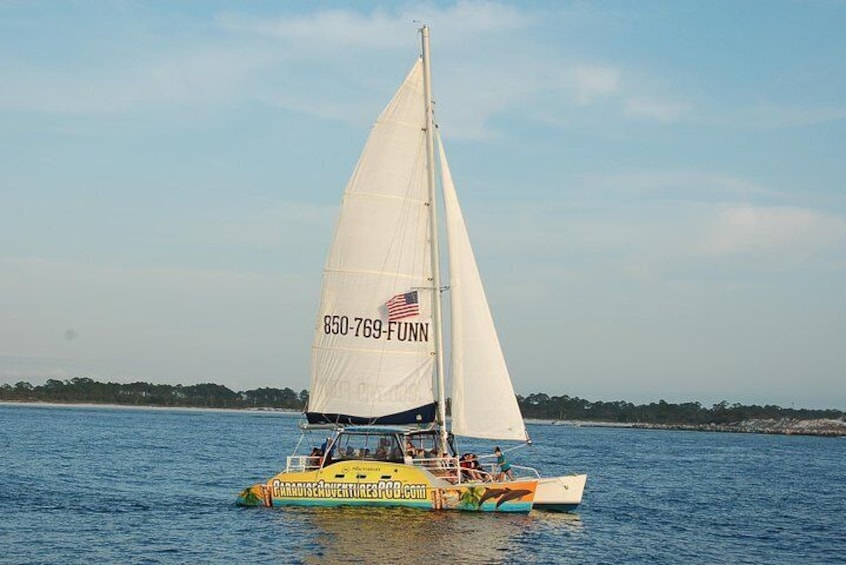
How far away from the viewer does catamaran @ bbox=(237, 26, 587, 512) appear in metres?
37.9

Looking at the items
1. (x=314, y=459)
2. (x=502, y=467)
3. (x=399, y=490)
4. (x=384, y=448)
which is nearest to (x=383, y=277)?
(x=384, y=448)

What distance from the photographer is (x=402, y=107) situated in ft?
125

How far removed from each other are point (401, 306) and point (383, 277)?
48.6 inches

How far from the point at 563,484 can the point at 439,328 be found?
7234 millimetres

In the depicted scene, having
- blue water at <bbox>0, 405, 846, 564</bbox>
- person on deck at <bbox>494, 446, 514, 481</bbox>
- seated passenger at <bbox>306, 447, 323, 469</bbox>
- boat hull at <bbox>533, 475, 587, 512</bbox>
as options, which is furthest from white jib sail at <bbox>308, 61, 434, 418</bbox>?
boat hull at <bbox>533, 475, 587, 512</bbox>

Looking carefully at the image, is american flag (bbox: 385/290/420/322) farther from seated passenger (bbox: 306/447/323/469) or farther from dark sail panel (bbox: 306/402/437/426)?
seated passenger (bbox: 306/447/323/469)

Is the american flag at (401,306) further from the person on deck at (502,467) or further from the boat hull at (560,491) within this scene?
the boat hull at (560,491)

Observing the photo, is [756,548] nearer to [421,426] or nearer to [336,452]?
[421,426]

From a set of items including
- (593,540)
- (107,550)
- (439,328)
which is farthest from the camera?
(439,328)

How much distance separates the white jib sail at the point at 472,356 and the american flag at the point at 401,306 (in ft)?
4.66

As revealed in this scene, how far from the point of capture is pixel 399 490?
36500 mm

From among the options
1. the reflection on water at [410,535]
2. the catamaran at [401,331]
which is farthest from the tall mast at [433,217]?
the reflection on water at [410,535]

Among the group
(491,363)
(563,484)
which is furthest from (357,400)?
(563,484)

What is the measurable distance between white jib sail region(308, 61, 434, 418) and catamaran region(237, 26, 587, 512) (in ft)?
0.12
